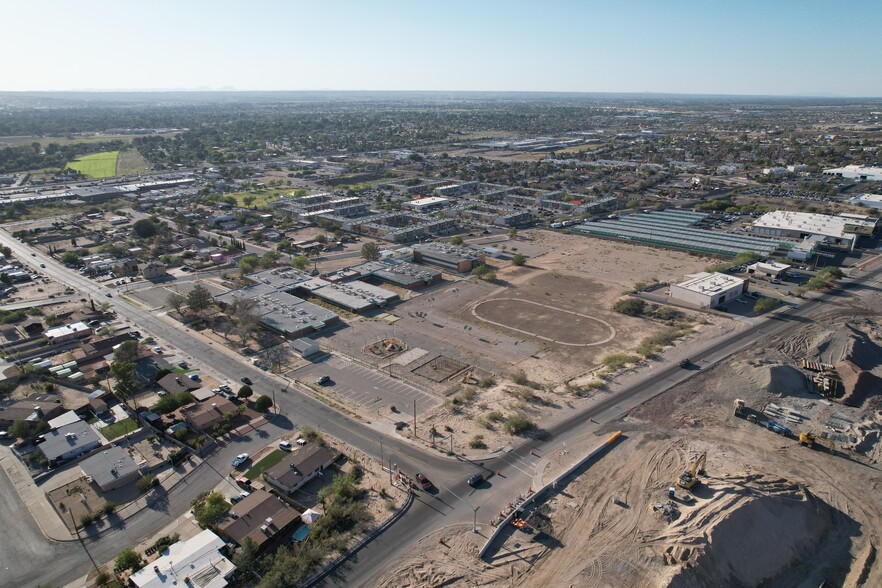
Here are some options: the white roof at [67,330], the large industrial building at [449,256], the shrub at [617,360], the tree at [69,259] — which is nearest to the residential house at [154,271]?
the tree at [69,259]

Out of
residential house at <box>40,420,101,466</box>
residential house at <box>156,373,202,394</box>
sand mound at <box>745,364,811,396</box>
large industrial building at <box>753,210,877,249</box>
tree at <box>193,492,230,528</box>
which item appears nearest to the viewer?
tree at <box>193,492,230,528</box>

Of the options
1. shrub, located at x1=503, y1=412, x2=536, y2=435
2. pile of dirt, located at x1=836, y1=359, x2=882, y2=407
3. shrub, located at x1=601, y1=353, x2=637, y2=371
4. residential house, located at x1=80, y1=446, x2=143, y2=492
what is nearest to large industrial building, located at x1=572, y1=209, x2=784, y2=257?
pile of dirt, located at x1=836, y1=359, x2=882, y2=407

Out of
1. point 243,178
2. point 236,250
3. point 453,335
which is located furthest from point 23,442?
point 243,178

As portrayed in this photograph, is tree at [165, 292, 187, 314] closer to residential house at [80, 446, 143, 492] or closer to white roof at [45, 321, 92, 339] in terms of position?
white roof at [45, 321, 92, 339]

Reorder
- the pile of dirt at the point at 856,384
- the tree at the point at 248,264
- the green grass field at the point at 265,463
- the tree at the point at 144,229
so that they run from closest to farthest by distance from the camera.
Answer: the green grass field at the point at 265,463 → the pile of dirt at the point at 856,384 → the tree at the point at 248,264 → the tree at the point at 144,229

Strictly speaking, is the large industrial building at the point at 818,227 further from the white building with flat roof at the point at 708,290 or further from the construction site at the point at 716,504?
the construction site at the point at 716,504

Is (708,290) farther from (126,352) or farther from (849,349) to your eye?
(126,352)
